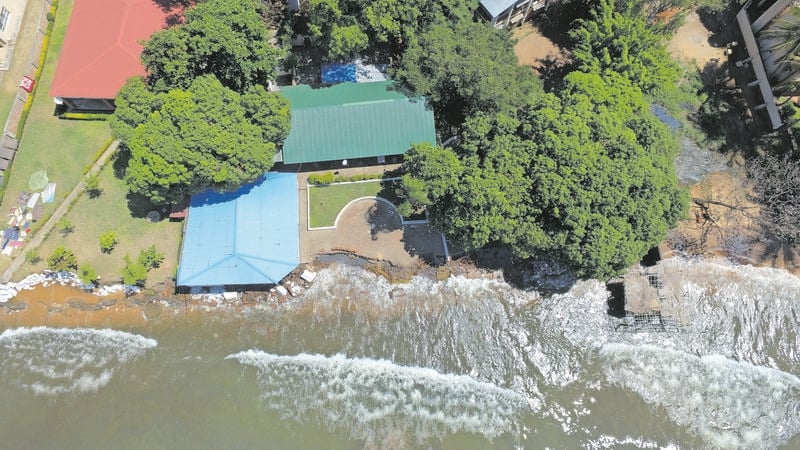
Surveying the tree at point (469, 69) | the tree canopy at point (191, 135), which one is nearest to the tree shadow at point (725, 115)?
the tree at point (469, 69)

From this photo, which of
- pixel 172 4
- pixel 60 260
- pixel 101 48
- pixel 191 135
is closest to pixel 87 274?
pixel 60 260

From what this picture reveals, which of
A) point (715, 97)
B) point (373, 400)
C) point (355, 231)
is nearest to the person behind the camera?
point (373, 400)

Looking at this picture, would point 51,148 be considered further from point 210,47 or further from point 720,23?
point 720,23

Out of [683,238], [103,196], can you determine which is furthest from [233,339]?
[683,238]

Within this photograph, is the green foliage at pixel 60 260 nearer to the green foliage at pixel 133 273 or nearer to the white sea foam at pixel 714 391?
the green foliage at pixel 133 273

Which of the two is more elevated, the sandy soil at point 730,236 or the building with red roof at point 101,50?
the building with red roof at point 101,50

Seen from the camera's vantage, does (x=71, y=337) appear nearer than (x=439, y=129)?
Yes

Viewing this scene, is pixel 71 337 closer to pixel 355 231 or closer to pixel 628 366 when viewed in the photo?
pixel 355 231
